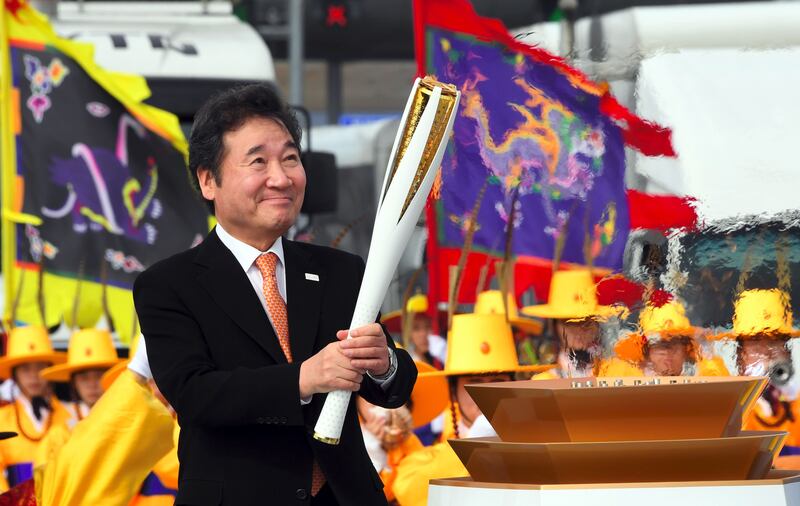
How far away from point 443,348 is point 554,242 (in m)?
5.00

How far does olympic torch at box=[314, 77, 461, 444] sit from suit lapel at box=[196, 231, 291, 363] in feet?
0.59

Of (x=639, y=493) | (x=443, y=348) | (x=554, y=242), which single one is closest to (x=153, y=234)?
(x=443, y=348)

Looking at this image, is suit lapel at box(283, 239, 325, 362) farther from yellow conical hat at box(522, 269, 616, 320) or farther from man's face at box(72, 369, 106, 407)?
man's face at box(72, 369, 106, 407)

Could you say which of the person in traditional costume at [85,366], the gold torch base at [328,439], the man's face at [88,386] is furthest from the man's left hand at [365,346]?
the man's face at [88,386]

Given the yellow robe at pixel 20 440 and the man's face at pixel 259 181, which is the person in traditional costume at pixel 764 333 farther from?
the yellow robe at pixel 20 440

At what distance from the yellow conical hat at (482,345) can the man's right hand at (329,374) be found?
3012 millimetres

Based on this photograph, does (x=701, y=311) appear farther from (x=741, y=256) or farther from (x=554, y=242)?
(x=554, y=242)

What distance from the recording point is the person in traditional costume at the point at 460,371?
218 inches

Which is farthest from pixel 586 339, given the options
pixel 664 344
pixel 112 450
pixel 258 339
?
pixel 112 450

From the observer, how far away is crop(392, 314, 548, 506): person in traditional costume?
554 cm

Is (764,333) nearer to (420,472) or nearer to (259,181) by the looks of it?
(259,181)

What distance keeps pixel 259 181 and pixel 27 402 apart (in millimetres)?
5691

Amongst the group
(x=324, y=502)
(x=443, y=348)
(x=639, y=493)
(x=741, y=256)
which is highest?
(x=741, y=256)

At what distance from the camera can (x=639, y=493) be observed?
224cm
